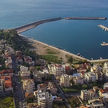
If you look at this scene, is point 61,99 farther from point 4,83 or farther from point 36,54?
point 36,54

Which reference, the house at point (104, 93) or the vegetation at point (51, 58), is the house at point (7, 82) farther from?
the house at point (104, 93)

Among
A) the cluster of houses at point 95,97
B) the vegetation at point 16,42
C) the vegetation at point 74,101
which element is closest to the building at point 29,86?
the vegetation at point 74,101

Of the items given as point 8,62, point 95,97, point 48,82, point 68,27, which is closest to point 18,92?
point 48,82

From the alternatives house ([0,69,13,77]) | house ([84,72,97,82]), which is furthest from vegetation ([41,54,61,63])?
house ([84,72,97,82])

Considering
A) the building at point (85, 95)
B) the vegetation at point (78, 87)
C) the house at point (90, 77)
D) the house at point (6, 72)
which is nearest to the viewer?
the building at point (85, 95)

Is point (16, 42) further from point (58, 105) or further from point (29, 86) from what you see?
point (58, 105)

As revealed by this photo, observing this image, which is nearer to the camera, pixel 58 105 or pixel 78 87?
pixel 58 105
